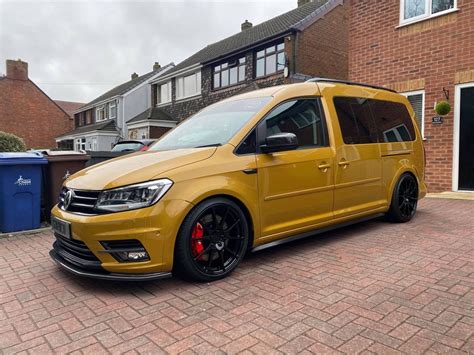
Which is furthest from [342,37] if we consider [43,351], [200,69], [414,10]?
[43,351]

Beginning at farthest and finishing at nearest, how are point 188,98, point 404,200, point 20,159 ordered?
point 188,98 → point 404,200 → point 20,159

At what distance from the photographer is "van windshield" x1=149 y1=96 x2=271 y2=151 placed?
3.95 metres

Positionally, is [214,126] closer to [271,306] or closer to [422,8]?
[271,306]

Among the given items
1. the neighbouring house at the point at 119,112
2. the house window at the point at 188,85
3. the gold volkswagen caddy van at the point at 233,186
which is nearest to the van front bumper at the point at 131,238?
the gold volkswagen caddy van at the point at 233,186

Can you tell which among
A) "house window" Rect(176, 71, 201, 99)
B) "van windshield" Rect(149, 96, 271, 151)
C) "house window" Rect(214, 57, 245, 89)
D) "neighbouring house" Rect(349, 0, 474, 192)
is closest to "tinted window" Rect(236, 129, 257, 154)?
"van windshield" Rect(149, 96, 271, 151)

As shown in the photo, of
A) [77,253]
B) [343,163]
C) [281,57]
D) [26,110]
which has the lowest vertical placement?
[77,253]

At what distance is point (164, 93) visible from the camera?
2867cm

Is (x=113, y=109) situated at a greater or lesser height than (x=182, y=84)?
lesser

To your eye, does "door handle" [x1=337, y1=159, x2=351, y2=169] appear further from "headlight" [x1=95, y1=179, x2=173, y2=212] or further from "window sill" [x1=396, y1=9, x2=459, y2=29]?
"window sill" [x1=396, y1=9, x2=459, y2=29]

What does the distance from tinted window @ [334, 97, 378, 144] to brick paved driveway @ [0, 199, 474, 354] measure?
1.39 metres

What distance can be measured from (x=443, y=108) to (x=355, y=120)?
171 inches

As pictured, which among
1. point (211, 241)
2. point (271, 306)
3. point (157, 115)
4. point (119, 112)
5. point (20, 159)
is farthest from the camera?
point (119, 112)

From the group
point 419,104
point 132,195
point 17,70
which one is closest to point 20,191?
point 132,195

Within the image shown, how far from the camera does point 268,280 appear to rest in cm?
354
